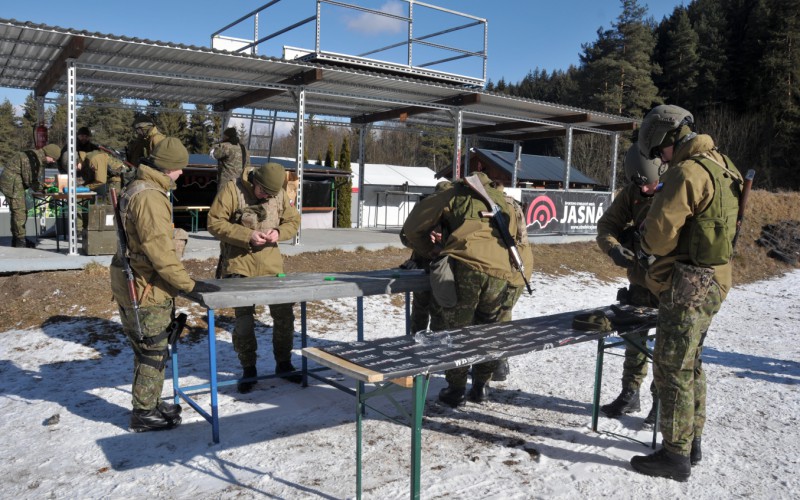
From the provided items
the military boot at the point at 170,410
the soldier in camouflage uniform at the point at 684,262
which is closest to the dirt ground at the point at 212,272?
the military boot at the point at 170,410

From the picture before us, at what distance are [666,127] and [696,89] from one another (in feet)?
148

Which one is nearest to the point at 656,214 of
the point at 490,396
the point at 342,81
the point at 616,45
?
the point at 490,396

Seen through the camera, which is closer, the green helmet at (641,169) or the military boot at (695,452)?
the military boot at (695,452)

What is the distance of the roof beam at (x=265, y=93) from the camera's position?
34.4 feet

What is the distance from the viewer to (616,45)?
142 ft

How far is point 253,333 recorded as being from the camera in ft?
16.8

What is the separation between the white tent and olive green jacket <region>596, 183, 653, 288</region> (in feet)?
63.2

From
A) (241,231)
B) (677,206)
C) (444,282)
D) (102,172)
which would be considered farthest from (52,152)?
(677,206)

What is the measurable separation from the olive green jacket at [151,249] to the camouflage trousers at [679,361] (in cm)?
303

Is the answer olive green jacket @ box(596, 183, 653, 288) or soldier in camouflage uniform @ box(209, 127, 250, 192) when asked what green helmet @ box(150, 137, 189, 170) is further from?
soldier in camouflage uniform @ box(209, 127, 250, 192)

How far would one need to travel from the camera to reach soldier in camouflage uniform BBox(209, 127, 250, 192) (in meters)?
8.64

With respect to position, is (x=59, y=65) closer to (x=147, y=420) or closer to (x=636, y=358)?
(x=147, y=420)

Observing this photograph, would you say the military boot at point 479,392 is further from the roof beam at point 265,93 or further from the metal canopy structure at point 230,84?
the roof beam at point 265,93

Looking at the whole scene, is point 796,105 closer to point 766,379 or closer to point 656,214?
point 766,379
